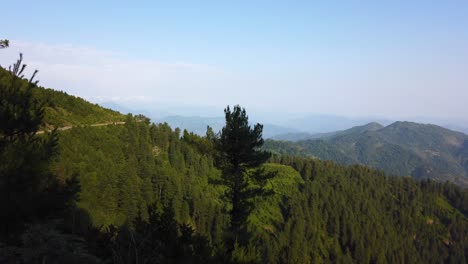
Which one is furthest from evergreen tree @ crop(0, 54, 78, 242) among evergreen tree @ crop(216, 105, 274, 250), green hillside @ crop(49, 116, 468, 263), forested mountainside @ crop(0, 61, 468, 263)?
evergreen tree @ crop(216, 105, 274, 250)

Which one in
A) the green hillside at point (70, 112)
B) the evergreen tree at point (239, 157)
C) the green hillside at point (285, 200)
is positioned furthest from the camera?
the green hillside at point (70, 112)

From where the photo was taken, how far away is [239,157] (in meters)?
26.5

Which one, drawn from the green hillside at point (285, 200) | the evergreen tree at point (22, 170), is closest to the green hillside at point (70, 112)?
the green hillside at point (285, 200)

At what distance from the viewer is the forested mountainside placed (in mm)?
12406

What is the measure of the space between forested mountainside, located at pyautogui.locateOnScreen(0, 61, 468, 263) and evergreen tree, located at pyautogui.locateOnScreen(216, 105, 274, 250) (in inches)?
10.4

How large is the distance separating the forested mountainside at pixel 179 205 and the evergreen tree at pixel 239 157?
10.4 inches

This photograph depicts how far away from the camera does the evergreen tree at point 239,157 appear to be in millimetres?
26250

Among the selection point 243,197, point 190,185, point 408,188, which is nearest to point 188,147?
point 190,185

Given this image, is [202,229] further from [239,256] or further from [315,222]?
[239,256]

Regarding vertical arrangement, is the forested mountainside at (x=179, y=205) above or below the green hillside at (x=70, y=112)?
below

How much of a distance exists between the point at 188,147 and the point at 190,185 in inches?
636

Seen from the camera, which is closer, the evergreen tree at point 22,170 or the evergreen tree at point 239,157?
the evergreen tree at point 22,170

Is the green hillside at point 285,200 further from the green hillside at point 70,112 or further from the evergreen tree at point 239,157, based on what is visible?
the green hillside at point 70,112

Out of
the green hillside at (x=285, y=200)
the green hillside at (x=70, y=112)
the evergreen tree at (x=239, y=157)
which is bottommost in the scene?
the green hillside at (x=285, y=200)
